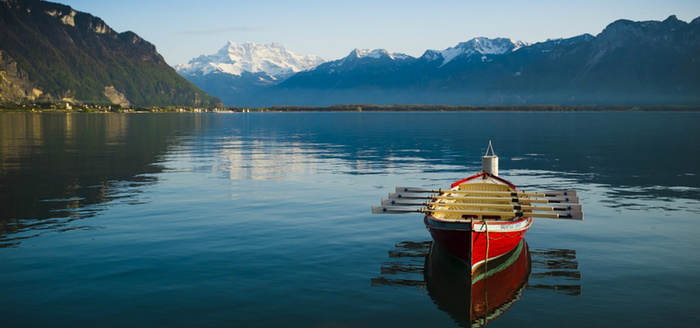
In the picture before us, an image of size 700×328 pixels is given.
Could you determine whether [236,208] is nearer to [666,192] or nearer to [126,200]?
[126,200]

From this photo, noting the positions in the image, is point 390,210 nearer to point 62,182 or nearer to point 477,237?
point 477,237

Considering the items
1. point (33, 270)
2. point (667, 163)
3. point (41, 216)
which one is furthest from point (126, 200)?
point (667, 163)

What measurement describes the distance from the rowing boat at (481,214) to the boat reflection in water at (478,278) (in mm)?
641

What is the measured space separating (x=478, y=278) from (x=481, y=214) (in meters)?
Result: 4.90

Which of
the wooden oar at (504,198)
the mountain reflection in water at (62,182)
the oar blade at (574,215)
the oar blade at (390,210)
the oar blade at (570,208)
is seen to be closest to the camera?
the oar blade at (574,215)

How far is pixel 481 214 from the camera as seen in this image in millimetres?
29734

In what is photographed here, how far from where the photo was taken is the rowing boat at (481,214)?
25250 millimetres

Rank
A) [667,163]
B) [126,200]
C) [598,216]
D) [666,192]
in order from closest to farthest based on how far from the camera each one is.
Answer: [598,216] < [126,200] < [666,192] < [667,163]

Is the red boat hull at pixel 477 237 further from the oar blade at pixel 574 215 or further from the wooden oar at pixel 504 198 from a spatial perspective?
the wooden oar at pixel 504 198

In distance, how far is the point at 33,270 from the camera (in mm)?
26219

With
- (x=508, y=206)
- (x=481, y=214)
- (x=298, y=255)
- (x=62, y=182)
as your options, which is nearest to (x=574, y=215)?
(x=508, y=206)

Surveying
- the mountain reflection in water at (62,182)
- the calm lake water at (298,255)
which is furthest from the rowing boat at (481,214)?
the mountain reflection in water at (62,182)

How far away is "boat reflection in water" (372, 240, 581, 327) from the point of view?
74.9 ft

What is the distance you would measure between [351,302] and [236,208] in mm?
20157
